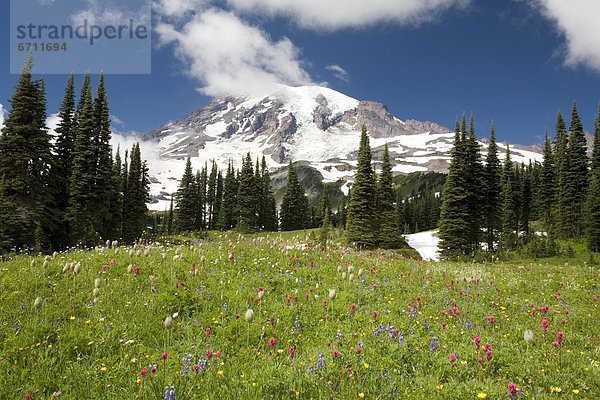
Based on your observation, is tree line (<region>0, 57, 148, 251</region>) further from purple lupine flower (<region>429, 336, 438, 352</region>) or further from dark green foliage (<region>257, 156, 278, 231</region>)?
dark green foliage (<region>257, 156, 278, 231</region>)

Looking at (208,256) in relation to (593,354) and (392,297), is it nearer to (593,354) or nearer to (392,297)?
(392,297)

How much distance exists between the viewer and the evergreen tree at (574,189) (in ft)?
199

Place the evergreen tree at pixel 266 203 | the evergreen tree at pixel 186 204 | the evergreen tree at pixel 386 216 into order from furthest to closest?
the evergreen tree at pixel 266 203 → the evergreen tree at pixel 186 204 → the evergreen tree at pixel 386 216

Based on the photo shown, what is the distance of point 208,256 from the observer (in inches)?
448

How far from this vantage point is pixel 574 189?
204ft

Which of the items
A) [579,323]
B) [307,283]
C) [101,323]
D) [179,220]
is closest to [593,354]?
[579,323]

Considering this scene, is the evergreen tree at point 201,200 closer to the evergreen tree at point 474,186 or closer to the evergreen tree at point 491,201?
the evergreen tree at point 474,186

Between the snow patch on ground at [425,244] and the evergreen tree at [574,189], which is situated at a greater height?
the evergreen tree at [574,189]

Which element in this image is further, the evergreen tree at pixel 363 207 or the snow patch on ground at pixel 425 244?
the snow patch on ground at pixel 425 244

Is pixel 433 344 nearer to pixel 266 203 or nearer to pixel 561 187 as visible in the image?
pixel 561 187

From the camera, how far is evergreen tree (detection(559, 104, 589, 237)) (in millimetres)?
60594

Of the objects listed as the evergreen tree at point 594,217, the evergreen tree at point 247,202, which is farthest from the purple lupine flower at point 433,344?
the evergreen tree at point 247,202

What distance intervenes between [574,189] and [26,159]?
73478mm

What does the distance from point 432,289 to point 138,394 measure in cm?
803
